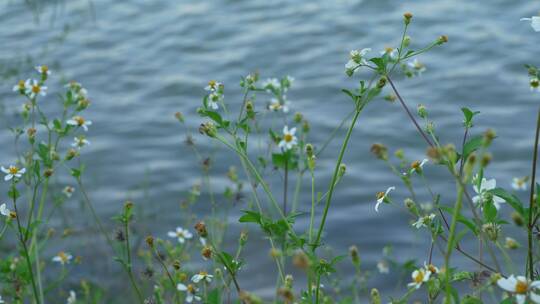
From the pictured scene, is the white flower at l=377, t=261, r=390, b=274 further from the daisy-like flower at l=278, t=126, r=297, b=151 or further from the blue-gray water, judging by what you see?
the daisy-like flower at l=278, t=126, r=297, b=151

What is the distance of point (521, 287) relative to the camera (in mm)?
1523

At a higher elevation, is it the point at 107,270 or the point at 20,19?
the point at 20,19

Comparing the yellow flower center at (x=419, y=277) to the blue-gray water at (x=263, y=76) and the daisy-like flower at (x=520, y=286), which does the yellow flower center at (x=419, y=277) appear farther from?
the blue-gray water at (x=263, y=76)

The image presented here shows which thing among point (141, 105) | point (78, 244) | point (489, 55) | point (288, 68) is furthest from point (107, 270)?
point (489, 55)

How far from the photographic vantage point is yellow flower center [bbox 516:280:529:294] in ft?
4.98

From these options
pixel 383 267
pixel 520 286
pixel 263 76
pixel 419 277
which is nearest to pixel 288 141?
pixel 419 277

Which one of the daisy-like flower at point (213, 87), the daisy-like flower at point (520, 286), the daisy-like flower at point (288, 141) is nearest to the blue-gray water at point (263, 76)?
the daisy-like flower at point (288, 141)

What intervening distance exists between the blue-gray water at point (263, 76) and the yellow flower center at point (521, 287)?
2.75 m

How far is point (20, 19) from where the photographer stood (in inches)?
307

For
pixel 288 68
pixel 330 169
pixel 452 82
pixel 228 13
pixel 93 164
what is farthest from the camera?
pixel 228 13

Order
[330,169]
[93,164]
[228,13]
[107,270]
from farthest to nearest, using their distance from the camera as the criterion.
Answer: [228,13] < [93,164] < [330,169] < [107,270]

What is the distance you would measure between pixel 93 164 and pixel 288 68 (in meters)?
1.62

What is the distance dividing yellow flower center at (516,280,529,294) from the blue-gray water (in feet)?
9.02

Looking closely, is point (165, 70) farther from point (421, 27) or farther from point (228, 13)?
point (421, 27)
